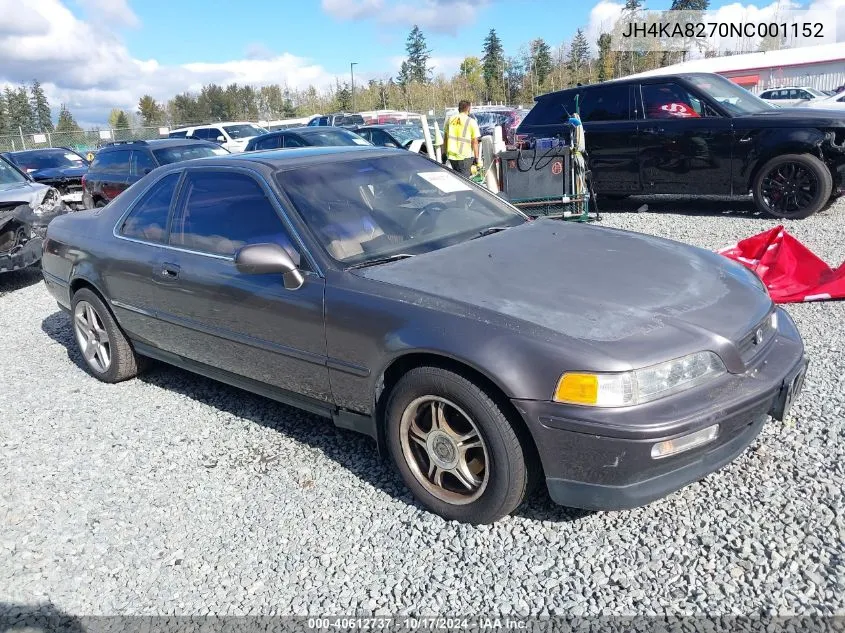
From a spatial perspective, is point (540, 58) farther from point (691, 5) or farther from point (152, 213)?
point (152, 213)

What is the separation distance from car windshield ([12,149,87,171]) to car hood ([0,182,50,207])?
22.7ft

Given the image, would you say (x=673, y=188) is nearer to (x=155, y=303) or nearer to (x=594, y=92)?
(x=594, y=92)

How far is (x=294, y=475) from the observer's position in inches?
133

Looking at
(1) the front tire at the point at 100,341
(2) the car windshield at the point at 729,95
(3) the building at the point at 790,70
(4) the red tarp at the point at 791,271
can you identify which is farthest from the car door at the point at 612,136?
(3) the building at the point at 790,70

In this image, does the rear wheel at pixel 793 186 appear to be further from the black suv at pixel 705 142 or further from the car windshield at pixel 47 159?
the car windshield at pixel 47 159

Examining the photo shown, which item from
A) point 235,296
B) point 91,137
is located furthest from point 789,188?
point 91,137

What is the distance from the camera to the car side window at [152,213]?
415 cm

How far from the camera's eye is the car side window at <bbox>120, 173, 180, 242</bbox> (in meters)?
4.15

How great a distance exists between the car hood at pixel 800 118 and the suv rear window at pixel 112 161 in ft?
29.3

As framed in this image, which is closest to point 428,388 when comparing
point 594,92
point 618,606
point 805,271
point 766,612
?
point 618,606

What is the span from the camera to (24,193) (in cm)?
839

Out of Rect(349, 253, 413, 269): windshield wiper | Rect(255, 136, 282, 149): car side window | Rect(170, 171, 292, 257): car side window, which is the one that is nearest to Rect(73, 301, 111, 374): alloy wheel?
Rect(170, 171, 292, 257): car side window

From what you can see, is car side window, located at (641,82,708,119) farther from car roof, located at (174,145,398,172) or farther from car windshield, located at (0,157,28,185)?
car windshield, located at (0,157,28,185)

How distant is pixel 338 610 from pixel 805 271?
469 centimetres
